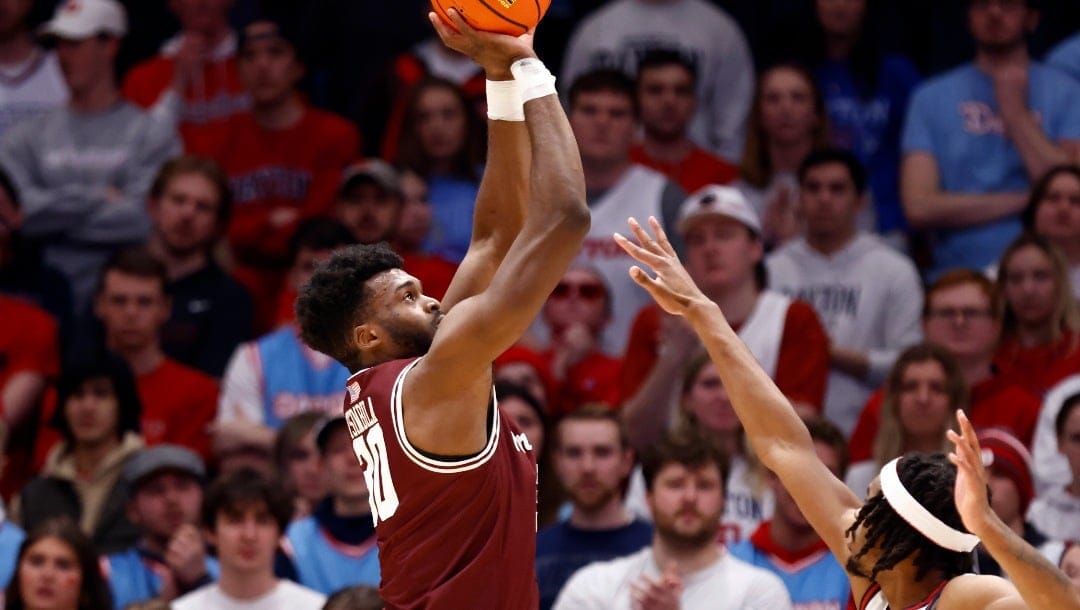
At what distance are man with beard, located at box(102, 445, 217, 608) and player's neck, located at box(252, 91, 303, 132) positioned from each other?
10.1 ft

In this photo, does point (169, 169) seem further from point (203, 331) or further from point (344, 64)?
point (344, 64)

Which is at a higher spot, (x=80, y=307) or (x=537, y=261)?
(x=537, y=261)

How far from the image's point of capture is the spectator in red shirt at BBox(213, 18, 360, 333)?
40.0ft

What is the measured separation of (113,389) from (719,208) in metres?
3.40

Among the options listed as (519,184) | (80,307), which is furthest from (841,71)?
(519,184)

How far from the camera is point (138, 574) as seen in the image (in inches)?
378

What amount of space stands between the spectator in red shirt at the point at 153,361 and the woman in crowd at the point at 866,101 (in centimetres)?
435

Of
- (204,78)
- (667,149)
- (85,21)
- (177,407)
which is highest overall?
(85,21)

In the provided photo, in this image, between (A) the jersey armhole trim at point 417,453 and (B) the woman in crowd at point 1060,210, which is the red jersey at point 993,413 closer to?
(B) the woman in crowd at point 1060,210

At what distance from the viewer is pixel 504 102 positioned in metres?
5.97

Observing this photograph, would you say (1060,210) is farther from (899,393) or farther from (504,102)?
(504,102)

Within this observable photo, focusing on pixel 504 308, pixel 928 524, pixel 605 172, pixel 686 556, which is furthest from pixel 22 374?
pixel 928 524

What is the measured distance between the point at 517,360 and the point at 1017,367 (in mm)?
2705

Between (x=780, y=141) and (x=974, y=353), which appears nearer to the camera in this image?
(x=974, y=353)
